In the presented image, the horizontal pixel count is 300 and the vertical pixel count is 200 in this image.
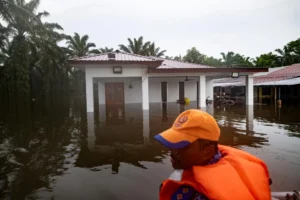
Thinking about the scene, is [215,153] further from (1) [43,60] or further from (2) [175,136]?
(1) [43,60]

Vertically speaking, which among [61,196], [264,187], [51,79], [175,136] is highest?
[51,79]

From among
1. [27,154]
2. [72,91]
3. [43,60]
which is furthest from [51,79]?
[27,154]

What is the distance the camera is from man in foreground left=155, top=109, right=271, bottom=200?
1.04 metres

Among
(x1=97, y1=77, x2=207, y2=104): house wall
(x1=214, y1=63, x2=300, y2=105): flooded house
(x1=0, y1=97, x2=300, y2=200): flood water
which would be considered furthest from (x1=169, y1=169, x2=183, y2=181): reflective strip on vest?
(x1=214, y1=63, x2=300, y2=105): flooded house

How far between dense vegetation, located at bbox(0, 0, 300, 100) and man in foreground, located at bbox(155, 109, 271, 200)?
48.7ft

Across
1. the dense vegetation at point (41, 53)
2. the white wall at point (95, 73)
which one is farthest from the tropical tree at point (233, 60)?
the white wall at point (95, 73)

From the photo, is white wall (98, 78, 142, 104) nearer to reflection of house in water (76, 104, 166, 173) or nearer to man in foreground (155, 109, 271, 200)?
reflection of house in water (76, 104, 166, 173)

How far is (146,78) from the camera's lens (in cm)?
1491

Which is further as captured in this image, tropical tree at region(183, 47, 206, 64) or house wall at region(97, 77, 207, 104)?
tropical tree at region(183, 47, 206, 64)

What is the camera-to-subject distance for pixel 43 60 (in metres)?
25.6

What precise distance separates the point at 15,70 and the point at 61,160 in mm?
21823

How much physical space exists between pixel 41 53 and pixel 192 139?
96.8 ft

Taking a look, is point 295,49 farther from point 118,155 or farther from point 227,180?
point 227,180

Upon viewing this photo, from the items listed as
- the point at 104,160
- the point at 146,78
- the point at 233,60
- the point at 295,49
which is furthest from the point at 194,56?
the point at 104,160
